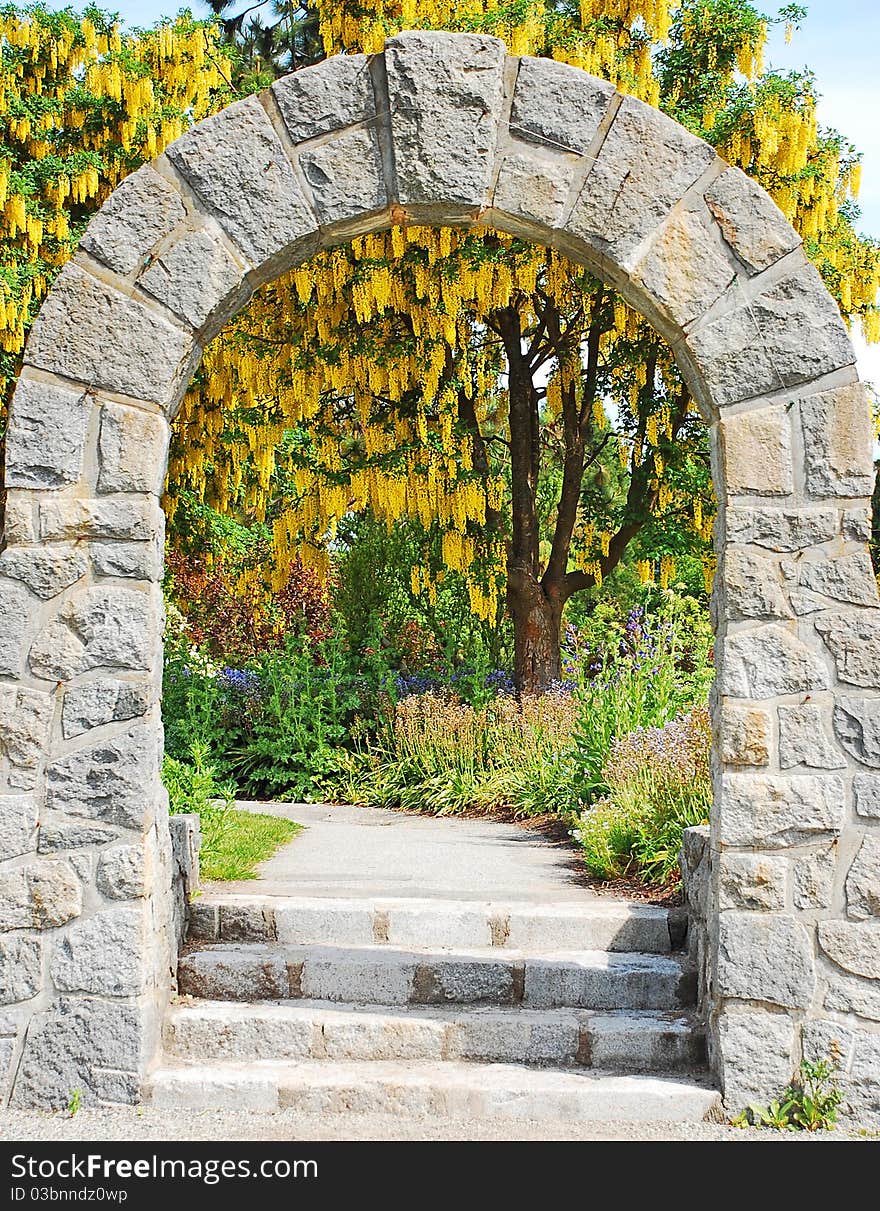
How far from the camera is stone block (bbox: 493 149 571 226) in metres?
3.56

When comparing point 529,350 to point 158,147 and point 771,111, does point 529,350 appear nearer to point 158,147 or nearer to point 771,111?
point 771,111

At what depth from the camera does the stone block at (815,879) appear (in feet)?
11.2

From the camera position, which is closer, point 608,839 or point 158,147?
point 608,839

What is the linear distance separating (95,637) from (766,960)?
2.19 meters

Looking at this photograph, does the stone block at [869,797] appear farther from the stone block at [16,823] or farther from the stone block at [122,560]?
the stone block at [16,823]

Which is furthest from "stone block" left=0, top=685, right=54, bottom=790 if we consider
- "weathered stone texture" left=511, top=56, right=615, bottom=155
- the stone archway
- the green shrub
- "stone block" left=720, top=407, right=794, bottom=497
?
the green shrub

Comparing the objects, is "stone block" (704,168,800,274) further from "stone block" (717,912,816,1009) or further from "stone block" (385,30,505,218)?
"stone block" (717,912,816,1009)

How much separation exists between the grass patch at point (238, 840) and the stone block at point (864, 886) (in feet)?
9.60

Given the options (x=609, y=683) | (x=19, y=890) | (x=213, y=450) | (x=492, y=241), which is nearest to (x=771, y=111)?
(x=492, y=241)

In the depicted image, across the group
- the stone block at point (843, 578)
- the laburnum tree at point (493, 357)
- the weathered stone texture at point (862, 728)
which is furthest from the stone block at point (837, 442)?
the laburnum tree at point (493, 357)

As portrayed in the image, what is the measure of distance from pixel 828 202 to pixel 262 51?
8210mm

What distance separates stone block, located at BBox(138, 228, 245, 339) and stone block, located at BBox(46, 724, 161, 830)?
1.28 m

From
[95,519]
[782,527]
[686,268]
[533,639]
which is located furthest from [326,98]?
[533,639]

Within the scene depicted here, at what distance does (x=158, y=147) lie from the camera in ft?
28.5
